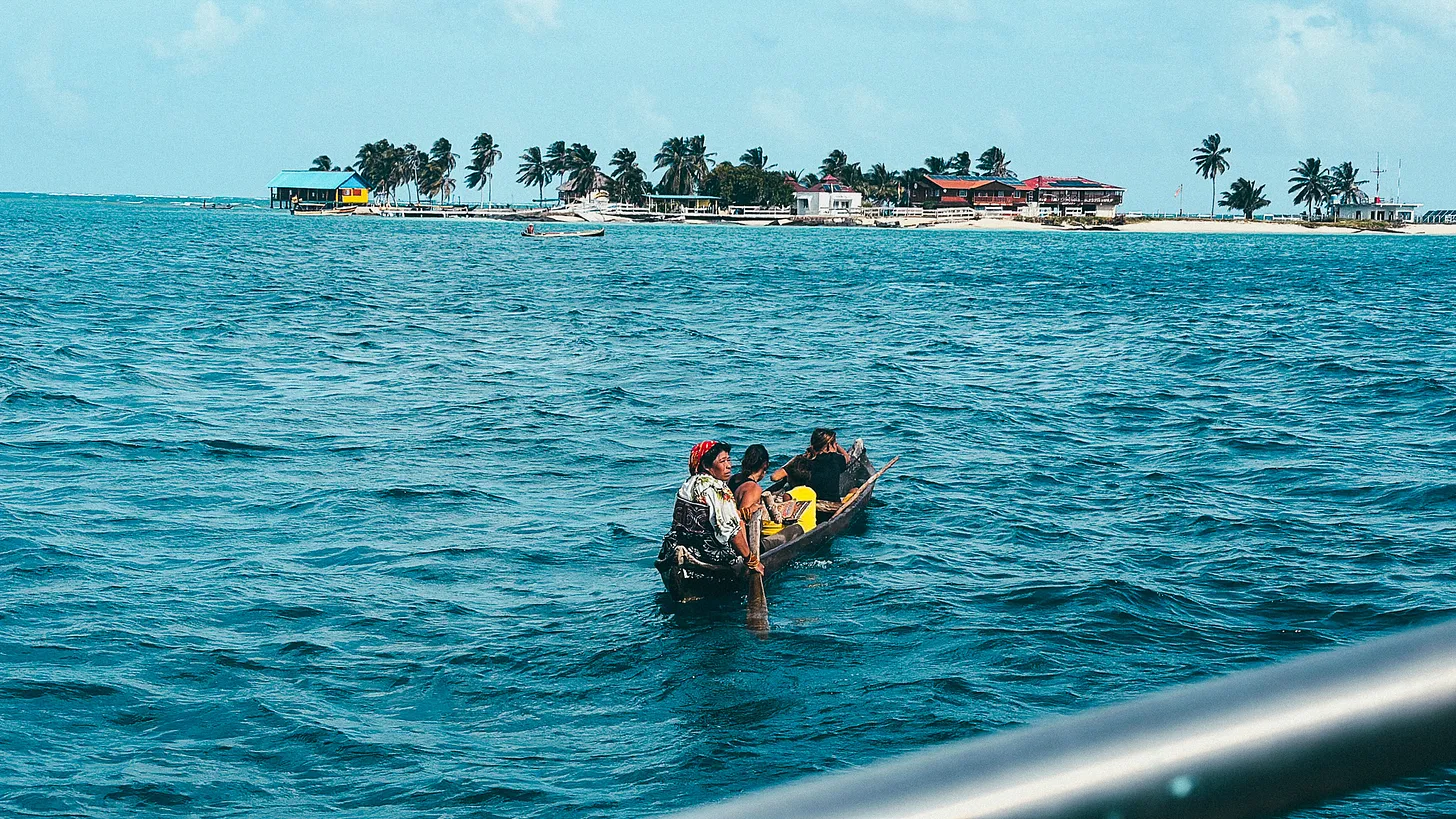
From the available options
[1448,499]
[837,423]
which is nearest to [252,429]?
[837,423]

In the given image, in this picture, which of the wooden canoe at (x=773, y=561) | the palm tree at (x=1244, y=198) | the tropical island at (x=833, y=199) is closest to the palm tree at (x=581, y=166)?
the tropical island at (x=833, y=199)

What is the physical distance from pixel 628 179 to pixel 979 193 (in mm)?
52631

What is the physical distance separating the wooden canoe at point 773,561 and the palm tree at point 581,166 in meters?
183

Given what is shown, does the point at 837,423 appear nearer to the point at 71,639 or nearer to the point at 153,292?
the point at 71,639

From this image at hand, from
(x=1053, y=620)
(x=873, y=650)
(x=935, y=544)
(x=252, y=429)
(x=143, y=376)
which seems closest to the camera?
(x=873, y=650)

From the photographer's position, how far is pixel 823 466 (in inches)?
684

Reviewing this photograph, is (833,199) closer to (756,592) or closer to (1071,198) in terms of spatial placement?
(1071,198)

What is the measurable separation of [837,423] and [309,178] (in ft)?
583

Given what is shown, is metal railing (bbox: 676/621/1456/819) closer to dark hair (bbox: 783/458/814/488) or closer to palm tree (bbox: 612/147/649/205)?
dark hair (bbox: 783/458/814/488)

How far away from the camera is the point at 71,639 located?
42.2ft

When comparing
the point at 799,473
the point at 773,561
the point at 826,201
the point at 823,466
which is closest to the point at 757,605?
the point at 773,561

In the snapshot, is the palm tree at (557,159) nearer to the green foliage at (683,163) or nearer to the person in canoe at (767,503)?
the green foliage at (683,163)

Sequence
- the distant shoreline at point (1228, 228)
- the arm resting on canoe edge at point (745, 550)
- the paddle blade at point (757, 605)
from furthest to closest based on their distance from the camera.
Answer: the distant shoreline at point (1228, 228), the arm resting on canoe edge at point (745, 550), the paddle blade at point (757, 605)

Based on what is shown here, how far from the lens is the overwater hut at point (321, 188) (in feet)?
609
